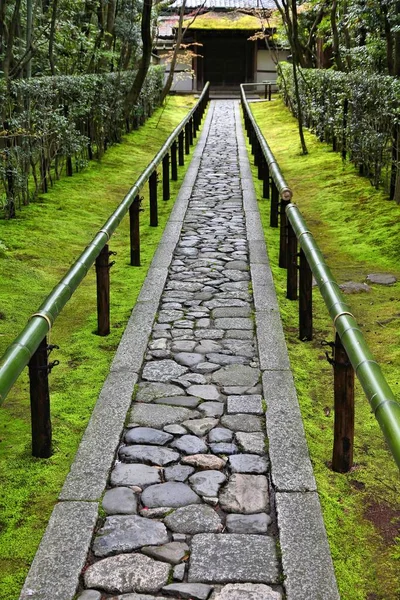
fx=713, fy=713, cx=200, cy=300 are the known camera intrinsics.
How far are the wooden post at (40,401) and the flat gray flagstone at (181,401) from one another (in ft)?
2.93

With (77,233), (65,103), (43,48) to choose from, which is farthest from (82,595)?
(43,48)

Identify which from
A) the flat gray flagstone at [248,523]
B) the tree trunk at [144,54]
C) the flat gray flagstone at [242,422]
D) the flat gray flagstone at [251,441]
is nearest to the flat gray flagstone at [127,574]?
the flat gray flagstone at [248,523]

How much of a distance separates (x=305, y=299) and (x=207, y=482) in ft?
7.28

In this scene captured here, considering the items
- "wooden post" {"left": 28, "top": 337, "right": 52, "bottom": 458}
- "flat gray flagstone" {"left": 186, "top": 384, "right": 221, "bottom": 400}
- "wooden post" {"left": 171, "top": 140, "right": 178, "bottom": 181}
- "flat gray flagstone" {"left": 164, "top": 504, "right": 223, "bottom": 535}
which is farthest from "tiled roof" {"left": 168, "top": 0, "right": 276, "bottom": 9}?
"flat gray flagstone" {"left": 164, "top": 504, "right": 223, "bottom": 535}

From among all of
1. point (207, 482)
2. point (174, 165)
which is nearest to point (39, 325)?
point (207, 482)

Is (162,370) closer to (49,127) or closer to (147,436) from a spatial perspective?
(147,436)

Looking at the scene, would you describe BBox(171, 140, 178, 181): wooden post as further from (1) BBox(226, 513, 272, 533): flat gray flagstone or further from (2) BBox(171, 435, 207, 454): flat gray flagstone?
(1) BBox(226, 513, 272, 533): flat gray flagstone

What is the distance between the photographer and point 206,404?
14.7ft

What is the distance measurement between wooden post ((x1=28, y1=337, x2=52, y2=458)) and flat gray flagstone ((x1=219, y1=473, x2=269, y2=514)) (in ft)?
3.30

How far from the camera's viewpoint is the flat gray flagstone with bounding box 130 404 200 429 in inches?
167

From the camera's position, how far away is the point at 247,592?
279 cm

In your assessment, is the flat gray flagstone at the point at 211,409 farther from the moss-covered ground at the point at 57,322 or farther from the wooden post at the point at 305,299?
the wooden post at the point at 305,299

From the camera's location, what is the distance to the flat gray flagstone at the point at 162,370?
4887 millimetres

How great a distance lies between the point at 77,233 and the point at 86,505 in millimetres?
6229
